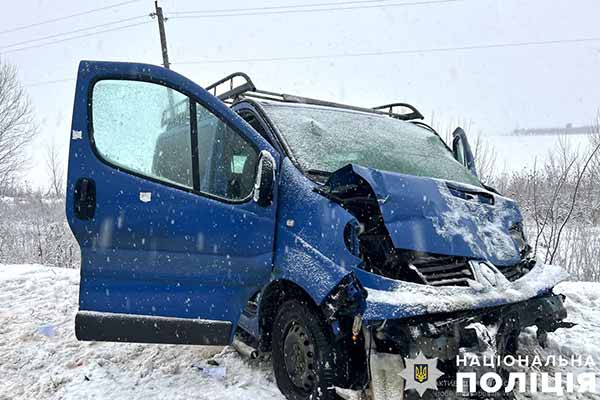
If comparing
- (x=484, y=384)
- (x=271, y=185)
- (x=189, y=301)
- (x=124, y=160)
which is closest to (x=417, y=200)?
(x=271, y=185)

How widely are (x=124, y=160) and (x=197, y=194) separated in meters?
0.59

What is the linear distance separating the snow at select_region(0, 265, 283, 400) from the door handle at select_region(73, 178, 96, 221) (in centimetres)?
126

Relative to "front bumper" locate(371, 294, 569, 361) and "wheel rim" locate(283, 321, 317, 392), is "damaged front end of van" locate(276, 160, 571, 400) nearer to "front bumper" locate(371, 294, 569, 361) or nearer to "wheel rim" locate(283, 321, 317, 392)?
"front bumper" locate(371, 294, 569, 361)

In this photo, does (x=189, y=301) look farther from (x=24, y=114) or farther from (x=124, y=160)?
(x=24, y=114)

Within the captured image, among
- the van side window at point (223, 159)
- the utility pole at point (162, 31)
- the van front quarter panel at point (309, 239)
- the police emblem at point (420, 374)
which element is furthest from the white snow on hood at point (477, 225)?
the utility pole at point (162, 31)

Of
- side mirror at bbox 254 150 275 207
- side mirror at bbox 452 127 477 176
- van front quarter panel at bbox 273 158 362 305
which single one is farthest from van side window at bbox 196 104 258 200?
side mirror at bbox 452 127 477 176

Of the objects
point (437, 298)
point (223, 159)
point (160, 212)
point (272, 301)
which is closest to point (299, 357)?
point (272, 301)

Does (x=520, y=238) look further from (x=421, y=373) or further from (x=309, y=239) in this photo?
(x=309, y=239)

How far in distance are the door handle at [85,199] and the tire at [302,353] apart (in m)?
1.42

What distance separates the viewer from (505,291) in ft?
8.61

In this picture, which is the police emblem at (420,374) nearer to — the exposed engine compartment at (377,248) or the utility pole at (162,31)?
the exposed engine compartment at (377,248)

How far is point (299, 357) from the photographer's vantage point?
290 cm

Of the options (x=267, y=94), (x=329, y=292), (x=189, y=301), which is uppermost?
(x=267, y=94)

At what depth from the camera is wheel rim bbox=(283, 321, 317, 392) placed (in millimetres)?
2809
